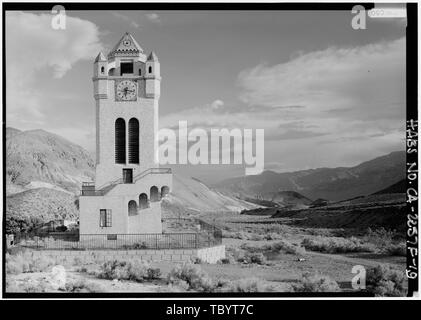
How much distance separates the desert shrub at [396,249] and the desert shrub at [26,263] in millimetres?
8416

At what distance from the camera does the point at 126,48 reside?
17.2 meters

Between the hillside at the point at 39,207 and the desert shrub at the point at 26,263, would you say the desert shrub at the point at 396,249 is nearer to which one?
the desert shrub at the point at 26,263

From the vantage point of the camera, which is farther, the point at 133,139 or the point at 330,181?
the point at 330,181

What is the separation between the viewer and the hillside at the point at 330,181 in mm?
18219

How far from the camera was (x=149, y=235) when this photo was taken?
17.5 m

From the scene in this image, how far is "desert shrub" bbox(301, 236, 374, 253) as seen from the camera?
1886 centimetres

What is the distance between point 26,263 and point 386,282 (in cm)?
855

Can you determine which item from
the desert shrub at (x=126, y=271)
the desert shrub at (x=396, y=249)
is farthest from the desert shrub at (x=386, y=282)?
the desert shrub at (x=126, y=271)

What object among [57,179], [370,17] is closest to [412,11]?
[370,17]

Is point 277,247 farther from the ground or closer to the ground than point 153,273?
farther from the ground

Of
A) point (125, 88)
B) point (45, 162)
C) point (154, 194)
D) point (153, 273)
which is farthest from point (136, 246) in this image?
point (45, 162)

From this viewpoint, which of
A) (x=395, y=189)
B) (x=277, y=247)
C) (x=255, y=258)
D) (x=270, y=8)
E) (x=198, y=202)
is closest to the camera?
(x=270, y=8)

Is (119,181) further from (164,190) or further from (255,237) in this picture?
(255,237)

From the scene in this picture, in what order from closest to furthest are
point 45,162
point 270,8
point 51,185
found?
1. point 270,8
2. point 51,185
3. point 45,162
